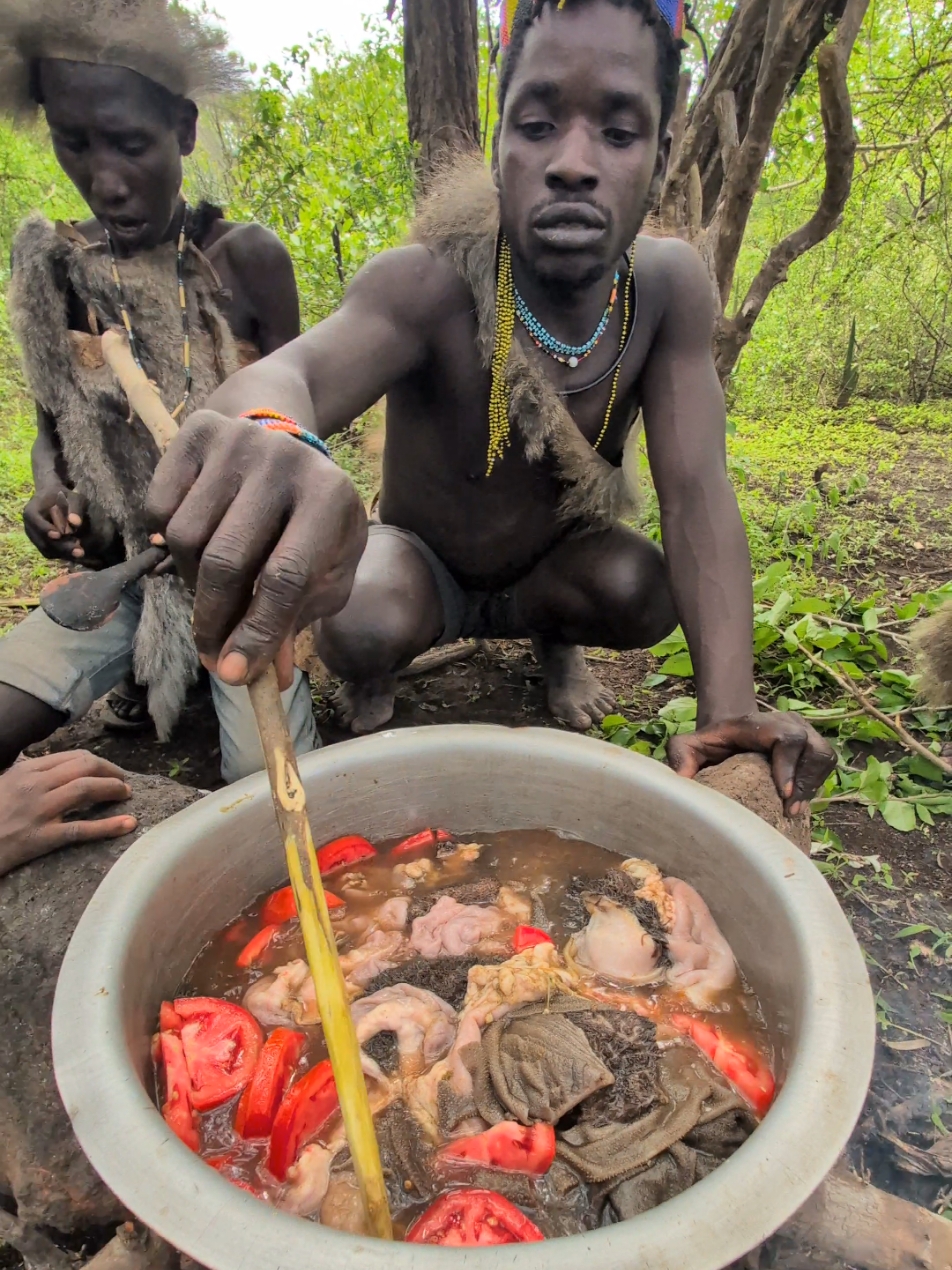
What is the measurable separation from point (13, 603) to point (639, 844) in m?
3.08

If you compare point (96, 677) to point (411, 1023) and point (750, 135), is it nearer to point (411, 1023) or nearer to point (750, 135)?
point (411, 1023)

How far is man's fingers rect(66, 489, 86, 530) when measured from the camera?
238 centimetres

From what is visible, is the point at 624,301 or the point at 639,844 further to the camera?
the point at 624,301

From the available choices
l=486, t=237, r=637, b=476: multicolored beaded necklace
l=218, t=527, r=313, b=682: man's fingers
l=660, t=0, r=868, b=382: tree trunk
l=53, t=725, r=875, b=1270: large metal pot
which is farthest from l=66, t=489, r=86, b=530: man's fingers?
l=660, t=0, r=868, b=382: tree trunk

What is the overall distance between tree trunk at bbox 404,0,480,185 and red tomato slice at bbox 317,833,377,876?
330 cm

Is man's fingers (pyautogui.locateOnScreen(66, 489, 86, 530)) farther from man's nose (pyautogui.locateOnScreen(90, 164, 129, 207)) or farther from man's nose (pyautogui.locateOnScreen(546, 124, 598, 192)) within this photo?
man's nose (pyautogui.locateOnScreen(546, 124, 598, 192))

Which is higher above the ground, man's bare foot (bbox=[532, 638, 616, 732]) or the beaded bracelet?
the beaded bracelet

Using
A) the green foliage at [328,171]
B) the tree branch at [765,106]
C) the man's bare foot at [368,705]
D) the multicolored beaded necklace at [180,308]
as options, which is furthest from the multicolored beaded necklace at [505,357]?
the green foliage at [328,171]

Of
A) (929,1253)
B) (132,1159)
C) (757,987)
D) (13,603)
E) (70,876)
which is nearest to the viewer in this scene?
(132,1159)

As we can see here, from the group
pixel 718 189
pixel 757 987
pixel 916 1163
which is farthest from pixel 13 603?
pixel 718 189

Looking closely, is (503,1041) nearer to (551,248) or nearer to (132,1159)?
(132,1159)

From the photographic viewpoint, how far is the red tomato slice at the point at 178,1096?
3.44 feet

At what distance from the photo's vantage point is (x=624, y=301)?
7.11 ft

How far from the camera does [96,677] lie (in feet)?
7.70
